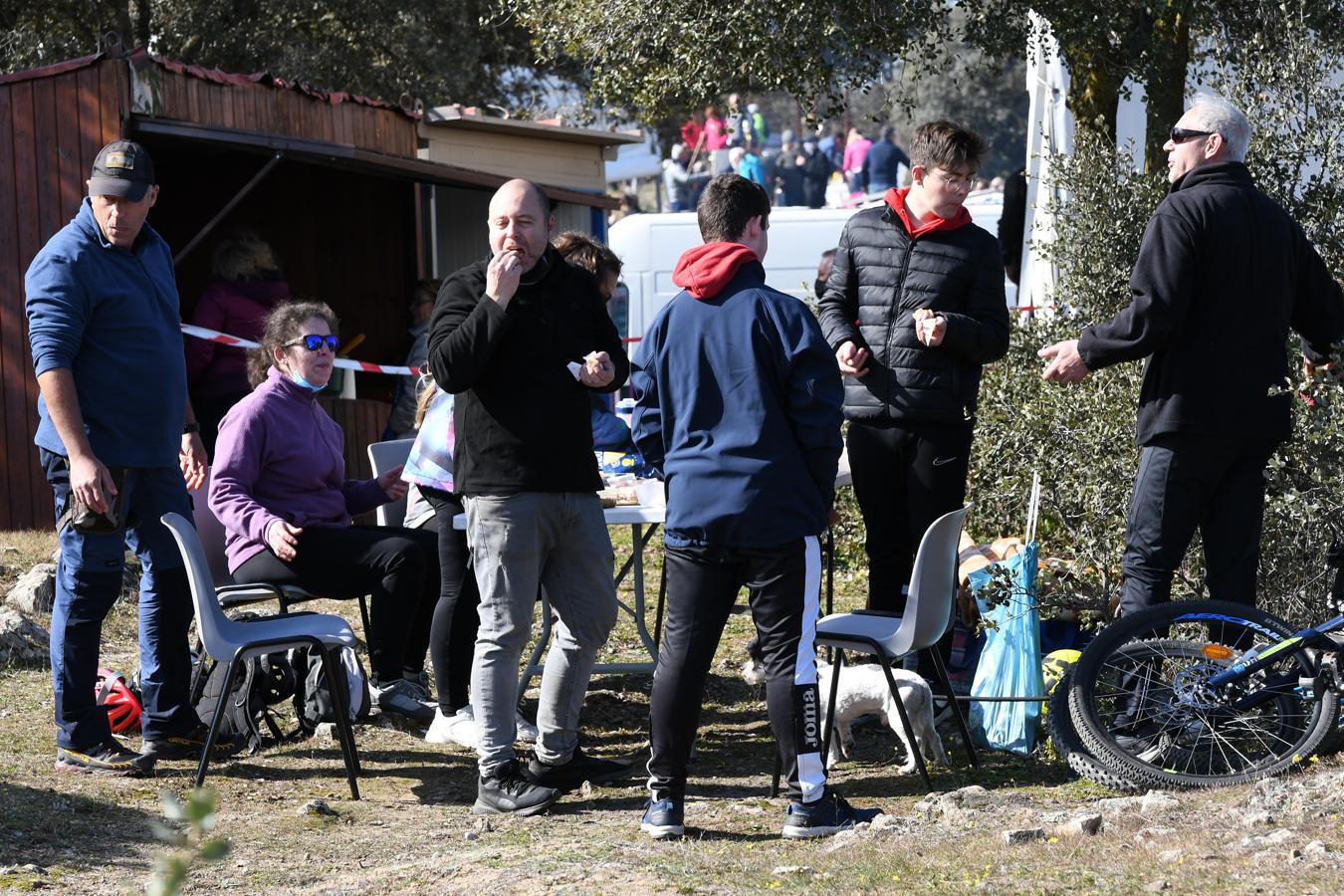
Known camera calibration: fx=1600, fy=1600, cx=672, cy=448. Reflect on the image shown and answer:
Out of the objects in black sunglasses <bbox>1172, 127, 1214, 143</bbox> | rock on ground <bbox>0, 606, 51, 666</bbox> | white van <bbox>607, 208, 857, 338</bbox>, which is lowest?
rock on ground <bbox>0, 606, 51, 666</bbox>

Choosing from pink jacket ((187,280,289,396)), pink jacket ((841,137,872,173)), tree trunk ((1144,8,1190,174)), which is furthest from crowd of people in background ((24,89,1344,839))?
pink jacket ((841,137,872,173))

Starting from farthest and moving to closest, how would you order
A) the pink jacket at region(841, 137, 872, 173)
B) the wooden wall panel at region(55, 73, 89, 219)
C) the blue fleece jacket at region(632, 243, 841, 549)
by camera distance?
the pink jacket at region(841, 137, 872, 173) → the wooden wall panel at region(55, 73, 89, 219) → the blue fleece jacket at region(632, 243, 841, 549)

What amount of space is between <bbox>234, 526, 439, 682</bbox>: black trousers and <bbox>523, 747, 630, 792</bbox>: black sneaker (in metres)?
1.04

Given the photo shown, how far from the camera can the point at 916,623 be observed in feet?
16.2

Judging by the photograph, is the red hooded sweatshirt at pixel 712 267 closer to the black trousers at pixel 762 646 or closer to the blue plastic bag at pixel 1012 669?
the black trousers at pixel 762 646

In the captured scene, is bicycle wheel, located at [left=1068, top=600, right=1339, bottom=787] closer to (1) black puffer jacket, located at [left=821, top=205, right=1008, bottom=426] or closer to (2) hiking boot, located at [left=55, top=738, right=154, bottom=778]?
(1) black puffer jacket, located at [left=821, top=205, right=1008, bottom=426]

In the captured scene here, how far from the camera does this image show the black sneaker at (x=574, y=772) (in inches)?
187

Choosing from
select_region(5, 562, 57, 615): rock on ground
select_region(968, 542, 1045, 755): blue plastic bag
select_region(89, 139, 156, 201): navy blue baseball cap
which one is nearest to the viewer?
select_region(89, 139, 156, 201): navy blue baseball cap

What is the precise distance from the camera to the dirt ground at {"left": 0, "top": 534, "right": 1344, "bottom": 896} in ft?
11.9

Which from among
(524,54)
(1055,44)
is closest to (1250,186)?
(1055,44)

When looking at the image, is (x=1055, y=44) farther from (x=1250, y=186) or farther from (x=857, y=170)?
(x=857, y=170)

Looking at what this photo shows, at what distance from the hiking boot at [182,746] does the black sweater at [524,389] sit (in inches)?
56.8

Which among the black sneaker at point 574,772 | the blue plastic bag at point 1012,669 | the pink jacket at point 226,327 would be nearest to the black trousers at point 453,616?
the black sneaker at point 574,772

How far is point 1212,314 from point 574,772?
2.33m
